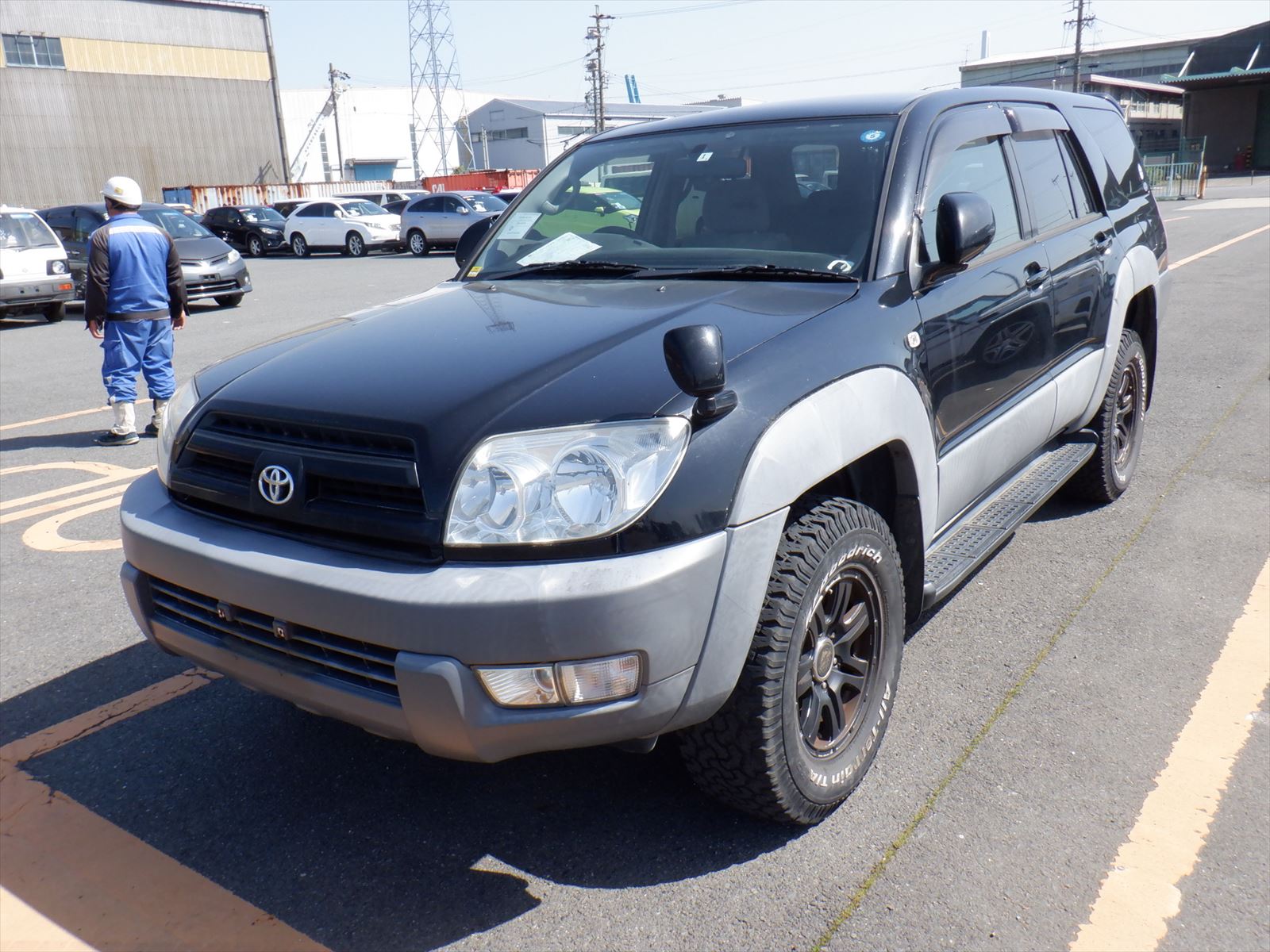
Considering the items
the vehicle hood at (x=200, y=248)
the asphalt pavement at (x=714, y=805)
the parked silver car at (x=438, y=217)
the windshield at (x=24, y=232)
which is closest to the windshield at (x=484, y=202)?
the parked silver car at (x=438, y=217)

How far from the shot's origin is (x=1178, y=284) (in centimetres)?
1305

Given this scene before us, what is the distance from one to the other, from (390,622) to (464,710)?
232 millimetres

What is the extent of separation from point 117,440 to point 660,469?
626 cm

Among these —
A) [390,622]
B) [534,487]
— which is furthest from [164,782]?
[534,487]

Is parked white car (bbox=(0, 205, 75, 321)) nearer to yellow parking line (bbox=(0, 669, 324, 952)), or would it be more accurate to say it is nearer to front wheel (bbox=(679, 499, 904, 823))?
yellow parking line (bbox=(0, 669, 324, 952))

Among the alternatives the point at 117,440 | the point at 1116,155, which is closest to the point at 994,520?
the point at 1116,155

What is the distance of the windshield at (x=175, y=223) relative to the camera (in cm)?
1530

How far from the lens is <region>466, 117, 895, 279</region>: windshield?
3.25m

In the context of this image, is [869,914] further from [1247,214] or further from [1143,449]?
[1247,214]

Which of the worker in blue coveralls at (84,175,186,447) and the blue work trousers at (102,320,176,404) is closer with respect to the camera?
the worker in blue coveralls at (84,175,186,447)

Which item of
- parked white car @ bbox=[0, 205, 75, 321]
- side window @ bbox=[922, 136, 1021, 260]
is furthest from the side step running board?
parked white car @ bbox=[0, 205, 75, 321]

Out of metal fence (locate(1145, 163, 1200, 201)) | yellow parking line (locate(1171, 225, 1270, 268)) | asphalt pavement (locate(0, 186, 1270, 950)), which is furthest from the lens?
metal fence (locate(1145, 163, 1200, 201))

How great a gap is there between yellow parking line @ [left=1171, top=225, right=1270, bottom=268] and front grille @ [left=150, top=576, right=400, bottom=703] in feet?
48.9

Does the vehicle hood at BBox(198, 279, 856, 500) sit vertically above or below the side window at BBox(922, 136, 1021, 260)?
below
